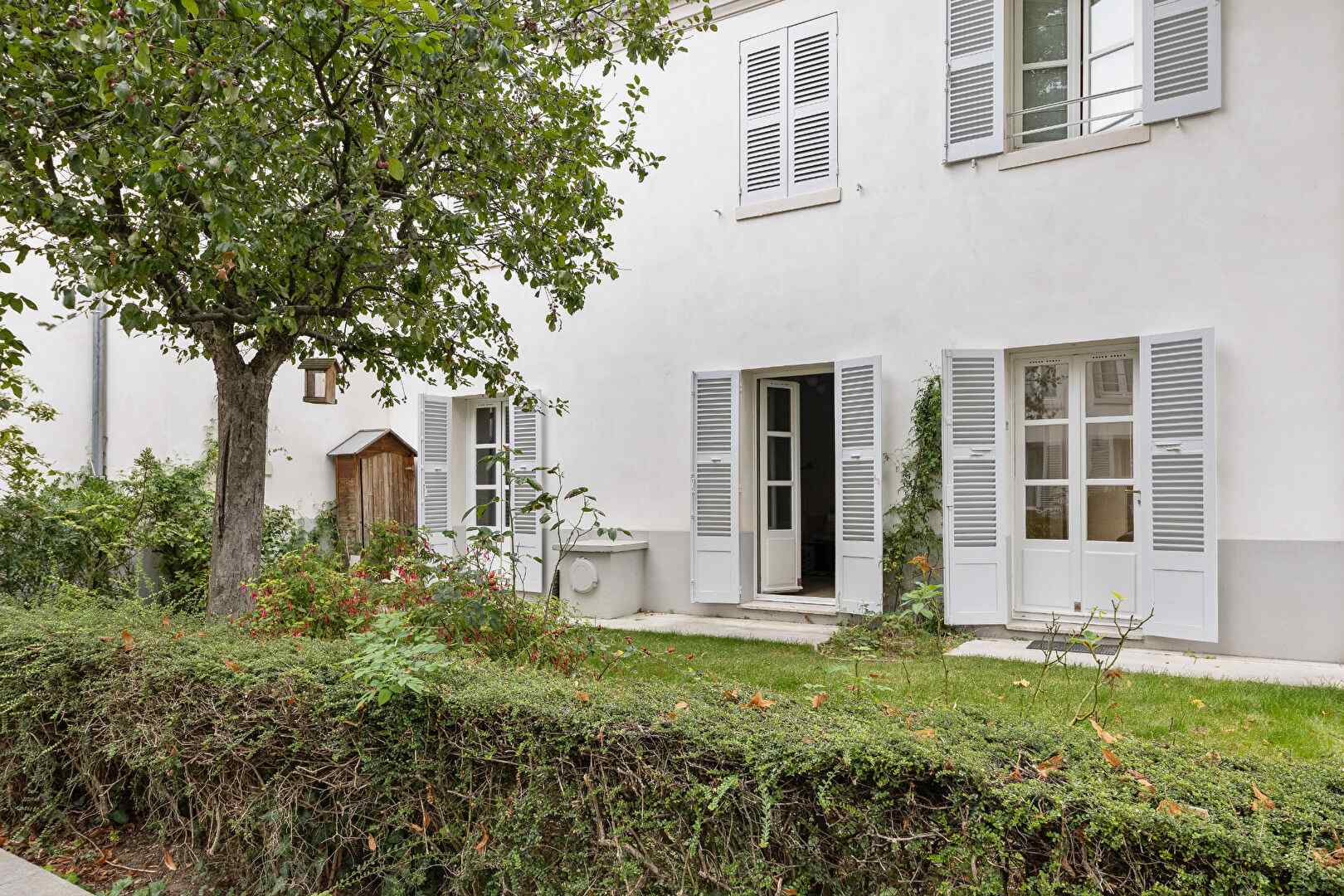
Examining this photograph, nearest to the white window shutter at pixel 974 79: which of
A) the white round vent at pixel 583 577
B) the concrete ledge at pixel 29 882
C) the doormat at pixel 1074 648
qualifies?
the doormat at pixel 1074 648

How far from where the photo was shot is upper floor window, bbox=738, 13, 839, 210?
24.1 feet

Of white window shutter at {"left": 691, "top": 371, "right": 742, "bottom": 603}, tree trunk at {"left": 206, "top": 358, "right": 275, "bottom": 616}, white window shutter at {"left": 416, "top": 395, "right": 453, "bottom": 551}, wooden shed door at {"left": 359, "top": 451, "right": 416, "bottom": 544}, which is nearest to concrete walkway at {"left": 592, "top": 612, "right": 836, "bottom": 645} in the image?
white window shutter at {"left": 691, "top": 371, "right": 742, "bottom": 603}

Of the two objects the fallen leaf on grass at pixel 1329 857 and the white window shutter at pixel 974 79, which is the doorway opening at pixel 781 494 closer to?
the white window shutter at pixel 974 79

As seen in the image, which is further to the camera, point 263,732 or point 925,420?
point 925,420

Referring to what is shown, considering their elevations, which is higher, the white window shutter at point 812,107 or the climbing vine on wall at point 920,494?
the white window shutter at point 812,107

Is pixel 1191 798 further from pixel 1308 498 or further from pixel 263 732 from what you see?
pixel 1308 498

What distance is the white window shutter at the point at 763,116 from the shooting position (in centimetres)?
760

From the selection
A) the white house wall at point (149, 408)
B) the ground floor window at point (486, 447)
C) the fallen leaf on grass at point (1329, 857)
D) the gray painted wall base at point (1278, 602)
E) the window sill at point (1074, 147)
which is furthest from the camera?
the ground floor window at point (486, 447)

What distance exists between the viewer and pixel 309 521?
11000 millimetres

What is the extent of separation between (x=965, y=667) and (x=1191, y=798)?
3768mm

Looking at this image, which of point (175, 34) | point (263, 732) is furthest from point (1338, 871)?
point (175, 34)

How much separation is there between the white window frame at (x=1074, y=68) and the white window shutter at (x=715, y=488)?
3030 mm

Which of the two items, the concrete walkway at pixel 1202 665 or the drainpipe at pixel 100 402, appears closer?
Result: the concrete walkway at pixel 1202 665

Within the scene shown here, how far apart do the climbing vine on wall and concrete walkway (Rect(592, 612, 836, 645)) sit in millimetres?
803
